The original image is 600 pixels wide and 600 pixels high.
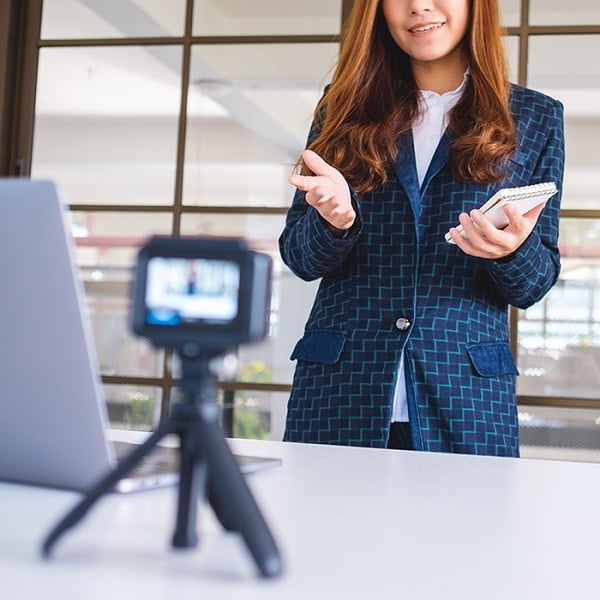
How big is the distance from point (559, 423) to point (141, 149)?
168cm

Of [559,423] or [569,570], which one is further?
[559,423]

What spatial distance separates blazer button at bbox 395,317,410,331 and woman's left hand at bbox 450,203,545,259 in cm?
18

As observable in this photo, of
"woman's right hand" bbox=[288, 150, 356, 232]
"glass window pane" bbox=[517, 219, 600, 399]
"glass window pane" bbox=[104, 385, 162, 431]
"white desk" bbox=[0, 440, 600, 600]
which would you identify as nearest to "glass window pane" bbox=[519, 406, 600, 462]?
"glass window pane" bbox=[517, 219, 600, 399]

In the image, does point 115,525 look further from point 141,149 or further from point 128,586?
point 141,149

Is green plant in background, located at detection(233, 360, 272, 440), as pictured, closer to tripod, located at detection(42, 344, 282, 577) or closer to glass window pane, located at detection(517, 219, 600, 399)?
glass window pane, located at detection(517, 219, 600, 399)

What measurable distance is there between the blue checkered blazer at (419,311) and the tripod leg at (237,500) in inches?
34.4

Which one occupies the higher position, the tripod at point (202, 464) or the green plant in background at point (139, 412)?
the tripod at point (202, 464)

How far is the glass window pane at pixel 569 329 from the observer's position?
285 cm

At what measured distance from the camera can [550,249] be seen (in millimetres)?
1444

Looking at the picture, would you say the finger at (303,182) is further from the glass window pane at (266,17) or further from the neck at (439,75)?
the glass window pane at (266,17)

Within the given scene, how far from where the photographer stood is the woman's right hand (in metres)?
1.18

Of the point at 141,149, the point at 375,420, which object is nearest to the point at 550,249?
the point at 375,420

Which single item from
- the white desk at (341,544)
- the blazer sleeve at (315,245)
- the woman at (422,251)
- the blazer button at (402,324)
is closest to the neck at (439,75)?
the woman at (422,251)

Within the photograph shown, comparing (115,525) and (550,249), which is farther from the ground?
(550,249)
